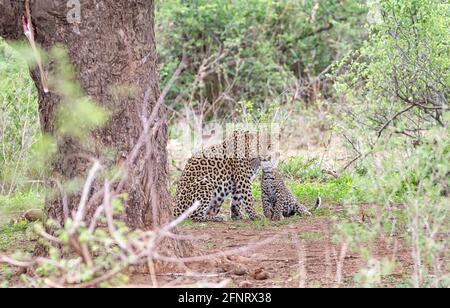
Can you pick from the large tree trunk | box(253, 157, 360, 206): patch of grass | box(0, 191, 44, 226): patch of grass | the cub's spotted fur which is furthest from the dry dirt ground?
box(0, 191, 44, 226): patch of grass

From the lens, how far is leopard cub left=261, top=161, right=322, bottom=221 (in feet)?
29.2

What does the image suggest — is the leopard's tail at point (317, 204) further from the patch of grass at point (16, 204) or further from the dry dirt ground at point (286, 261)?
the patch of grass at point (16, 204)

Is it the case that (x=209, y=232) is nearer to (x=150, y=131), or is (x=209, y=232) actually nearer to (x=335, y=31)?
(x=150, y=131)

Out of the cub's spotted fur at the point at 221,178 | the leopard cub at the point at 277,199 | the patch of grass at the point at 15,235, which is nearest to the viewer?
the patch of grass at the point at 15,235

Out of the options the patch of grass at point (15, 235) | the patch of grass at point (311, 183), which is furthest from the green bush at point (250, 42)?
the patch of grass at point (15, 235)

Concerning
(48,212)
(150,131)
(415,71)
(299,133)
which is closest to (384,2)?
(415,71)

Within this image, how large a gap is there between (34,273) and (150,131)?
1.23 m

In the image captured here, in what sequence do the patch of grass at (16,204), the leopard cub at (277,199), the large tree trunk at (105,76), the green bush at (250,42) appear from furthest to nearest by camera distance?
the green bush at (250,42), the patch of grass at (16,204), the leopard cub at (277,199), the large tree trunk at (105,76)

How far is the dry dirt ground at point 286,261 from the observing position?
5.54m

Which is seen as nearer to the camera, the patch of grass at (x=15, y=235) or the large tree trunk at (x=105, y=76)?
the large tree trunk at (x=105, y=76)

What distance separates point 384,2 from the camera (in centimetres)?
865

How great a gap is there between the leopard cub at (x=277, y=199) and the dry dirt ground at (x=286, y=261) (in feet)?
2.43

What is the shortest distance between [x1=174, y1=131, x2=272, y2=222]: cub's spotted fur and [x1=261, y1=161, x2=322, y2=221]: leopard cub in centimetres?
14

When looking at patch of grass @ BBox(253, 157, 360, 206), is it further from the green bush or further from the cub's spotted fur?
the green bush
